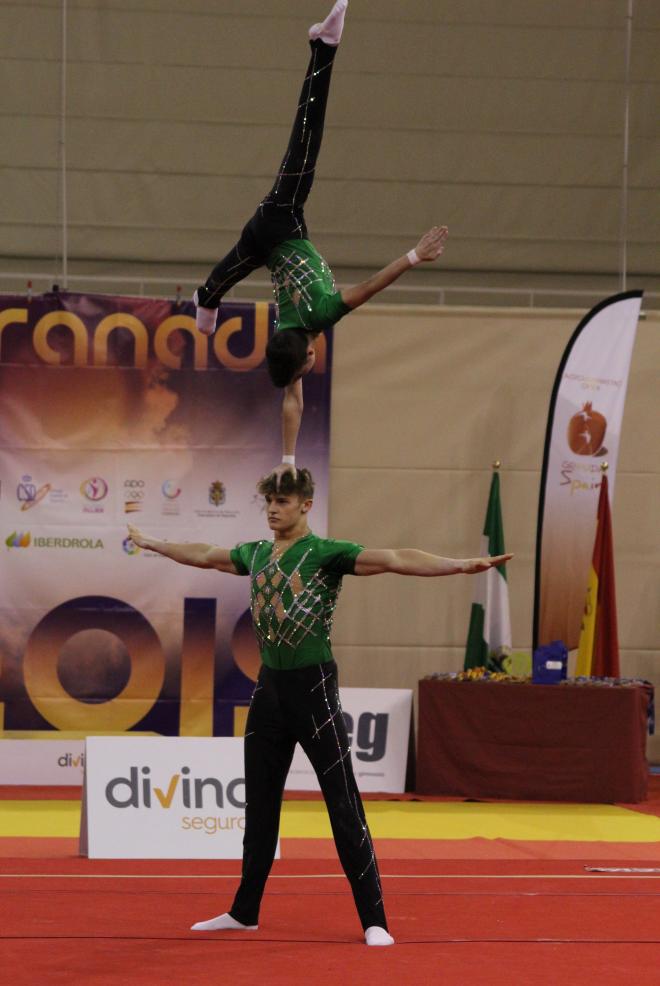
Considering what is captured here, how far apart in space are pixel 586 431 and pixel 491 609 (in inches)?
51.5

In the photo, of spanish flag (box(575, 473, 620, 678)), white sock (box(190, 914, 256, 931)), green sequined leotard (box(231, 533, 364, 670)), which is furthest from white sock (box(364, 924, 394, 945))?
spanish flag (box(575, 473, 620, 678))

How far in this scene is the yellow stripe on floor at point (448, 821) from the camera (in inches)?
287

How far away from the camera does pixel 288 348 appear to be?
480 cm

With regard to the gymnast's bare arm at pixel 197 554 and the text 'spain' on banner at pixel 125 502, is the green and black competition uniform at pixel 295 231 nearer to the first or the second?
the gymnast's bare arm at pixel 197 554

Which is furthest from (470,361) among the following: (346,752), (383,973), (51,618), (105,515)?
(383,973)

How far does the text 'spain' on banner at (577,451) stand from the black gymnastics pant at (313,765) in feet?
15.0

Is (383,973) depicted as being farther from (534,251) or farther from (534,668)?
(534,251)

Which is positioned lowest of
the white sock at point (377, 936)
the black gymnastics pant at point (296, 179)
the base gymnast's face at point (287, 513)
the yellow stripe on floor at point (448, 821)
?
the yellow stripe on floor at point (448, 821)

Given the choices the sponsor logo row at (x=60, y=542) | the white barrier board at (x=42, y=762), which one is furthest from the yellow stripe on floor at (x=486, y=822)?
the sponsor logo row at (x=60, y=542)

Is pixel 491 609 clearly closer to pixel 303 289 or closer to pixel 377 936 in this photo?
pixel 303 289

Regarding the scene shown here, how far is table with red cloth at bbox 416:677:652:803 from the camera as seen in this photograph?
8.59 metres

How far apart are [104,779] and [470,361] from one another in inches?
176

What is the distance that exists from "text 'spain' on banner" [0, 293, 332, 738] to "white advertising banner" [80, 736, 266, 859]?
9.11ft

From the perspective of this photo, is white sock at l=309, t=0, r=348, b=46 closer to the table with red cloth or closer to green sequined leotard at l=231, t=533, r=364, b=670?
green sequined leotard at l=231, t=533, r=364, b=670
